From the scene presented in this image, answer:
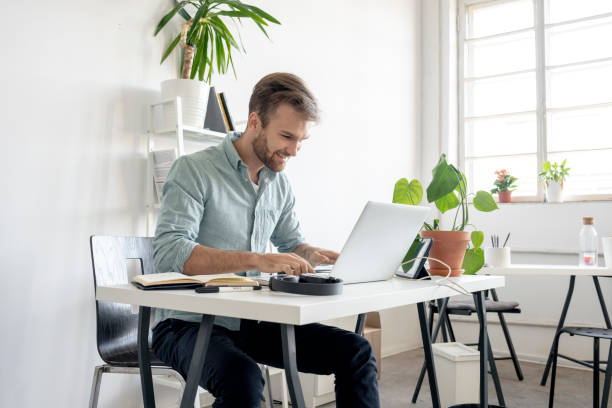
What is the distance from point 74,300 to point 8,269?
0.98 ft

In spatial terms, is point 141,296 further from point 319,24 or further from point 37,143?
point 319,24

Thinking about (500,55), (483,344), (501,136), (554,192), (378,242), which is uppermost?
(500,55)

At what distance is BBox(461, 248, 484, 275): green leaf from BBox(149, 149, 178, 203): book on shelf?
3.97ft

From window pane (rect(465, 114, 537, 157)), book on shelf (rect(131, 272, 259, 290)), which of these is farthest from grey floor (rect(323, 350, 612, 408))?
book on shelf (rect(131, 272, 259, 290))

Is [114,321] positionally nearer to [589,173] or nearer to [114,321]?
[114,321]

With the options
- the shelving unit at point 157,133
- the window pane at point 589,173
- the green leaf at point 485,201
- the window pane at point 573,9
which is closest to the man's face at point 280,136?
the green leaf at point 485,201

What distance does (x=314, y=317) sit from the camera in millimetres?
984

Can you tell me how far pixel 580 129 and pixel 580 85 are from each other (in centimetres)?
33

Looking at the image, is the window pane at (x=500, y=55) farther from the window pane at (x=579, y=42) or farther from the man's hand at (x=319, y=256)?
the man's hand at (x=319, y=256)

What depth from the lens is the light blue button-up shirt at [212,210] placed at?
144cm

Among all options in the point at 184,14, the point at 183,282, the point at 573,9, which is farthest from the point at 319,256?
the point at 573,9

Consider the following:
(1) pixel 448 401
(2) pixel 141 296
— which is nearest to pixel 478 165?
(1) pixel 448 401

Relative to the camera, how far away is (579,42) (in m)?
4.18

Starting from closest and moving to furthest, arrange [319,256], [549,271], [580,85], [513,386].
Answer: [319,256] < [549,271] < [513,386] < [580,85]
